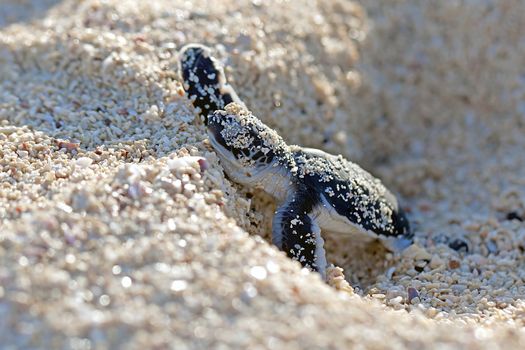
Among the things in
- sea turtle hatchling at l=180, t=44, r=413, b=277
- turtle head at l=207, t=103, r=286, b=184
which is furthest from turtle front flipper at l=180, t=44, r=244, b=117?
turtle head at l=207, t=103, r=286, b=184

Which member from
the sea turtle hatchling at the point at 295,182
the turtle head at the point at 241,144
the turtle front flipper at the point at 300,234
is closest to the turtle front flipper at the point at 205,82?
the sea turtle hatchling at the point at 295,182

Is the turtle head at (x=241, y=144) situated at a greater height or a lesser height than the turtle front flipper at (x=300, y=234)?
greater

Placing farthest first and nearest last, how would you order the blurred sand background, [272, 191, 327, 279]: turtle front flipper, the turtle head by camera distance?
the turtle head < [272, 191, 327, 279]: turtle front flipper < the blurred sand background

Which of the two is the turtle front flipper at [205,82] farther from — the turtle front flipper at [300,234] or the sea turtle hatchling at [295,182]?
the turtle front flipper at [300,234]

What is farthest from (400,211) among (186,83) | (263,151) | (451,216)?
(186,83)

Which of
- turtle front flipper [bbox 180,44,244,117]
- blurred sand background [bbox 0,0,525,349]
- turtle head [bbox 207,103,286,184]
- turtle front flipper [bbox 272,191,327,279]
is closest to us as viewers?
blurred sand background [bbox 0,0,525,349]

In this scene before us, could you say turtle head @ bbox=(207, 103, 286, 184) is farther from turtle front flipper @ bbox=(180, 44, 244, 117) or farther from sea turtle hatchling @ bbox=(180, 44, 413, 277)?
turtle front flipper @ bbox=(180, 44, 244, 117)
